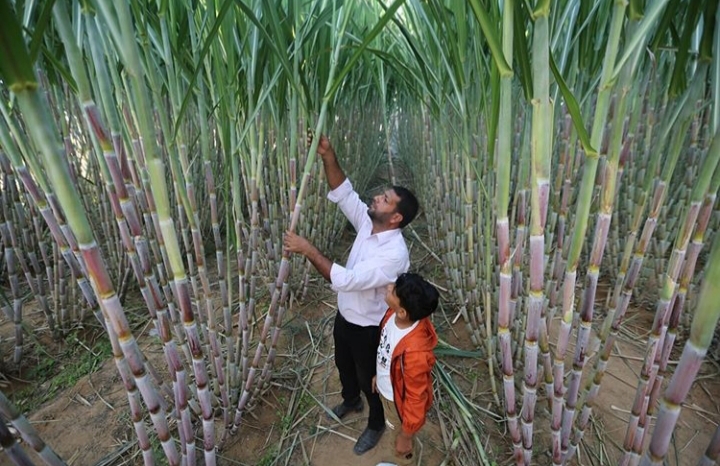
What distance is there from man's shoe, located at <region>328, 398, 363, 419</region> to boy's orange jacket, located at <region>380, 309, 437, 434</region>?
385mm

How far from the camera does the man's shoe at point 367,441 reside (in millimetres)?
1198

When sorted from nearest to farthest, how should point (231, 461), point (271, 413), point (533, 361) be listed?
1. point (533, 361)
2. point (231, 461)
3. point (271, 413)

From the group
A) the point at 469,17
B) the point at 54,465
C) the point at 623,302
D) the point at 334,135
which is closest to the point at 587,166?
the point at 623,302

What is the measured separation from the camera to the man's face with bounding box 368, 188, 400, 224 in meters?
1.11

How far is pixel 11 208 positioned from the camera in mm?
1523

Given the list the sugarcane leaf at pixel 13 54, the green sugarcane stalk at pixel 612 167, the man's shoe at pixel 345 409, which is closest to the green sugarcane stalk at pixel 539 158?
the green sugarcane stalk at pixel 612 167

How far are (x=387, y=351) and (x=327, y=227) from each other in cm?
121

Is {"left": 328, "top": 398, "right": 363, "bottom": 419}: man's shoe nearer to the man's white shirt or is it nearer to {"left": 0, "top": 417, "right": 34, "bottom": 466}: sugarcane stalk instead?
the man's white shirt

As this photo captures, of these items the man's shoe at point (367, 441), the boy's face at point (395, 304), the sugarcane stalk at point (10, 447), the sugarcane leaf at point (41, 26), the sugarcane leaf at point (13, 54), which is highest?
the sugarcane leaf at point (41, 26)

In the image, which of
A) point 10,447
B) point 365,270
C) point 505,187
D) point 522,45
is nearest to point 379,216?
point 365,270

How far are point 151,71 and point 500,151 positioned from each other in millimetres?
681

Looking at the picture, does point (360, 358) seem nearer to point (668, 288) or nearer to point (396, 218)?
point (396, 218)

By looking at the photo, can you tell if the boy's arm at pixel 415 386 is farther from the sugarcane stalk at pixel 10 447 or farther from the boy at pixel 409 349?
the sugarcane stalk at pixel 10 447

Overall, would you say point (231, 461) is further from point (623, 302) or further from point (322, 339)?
point (623, 302)
